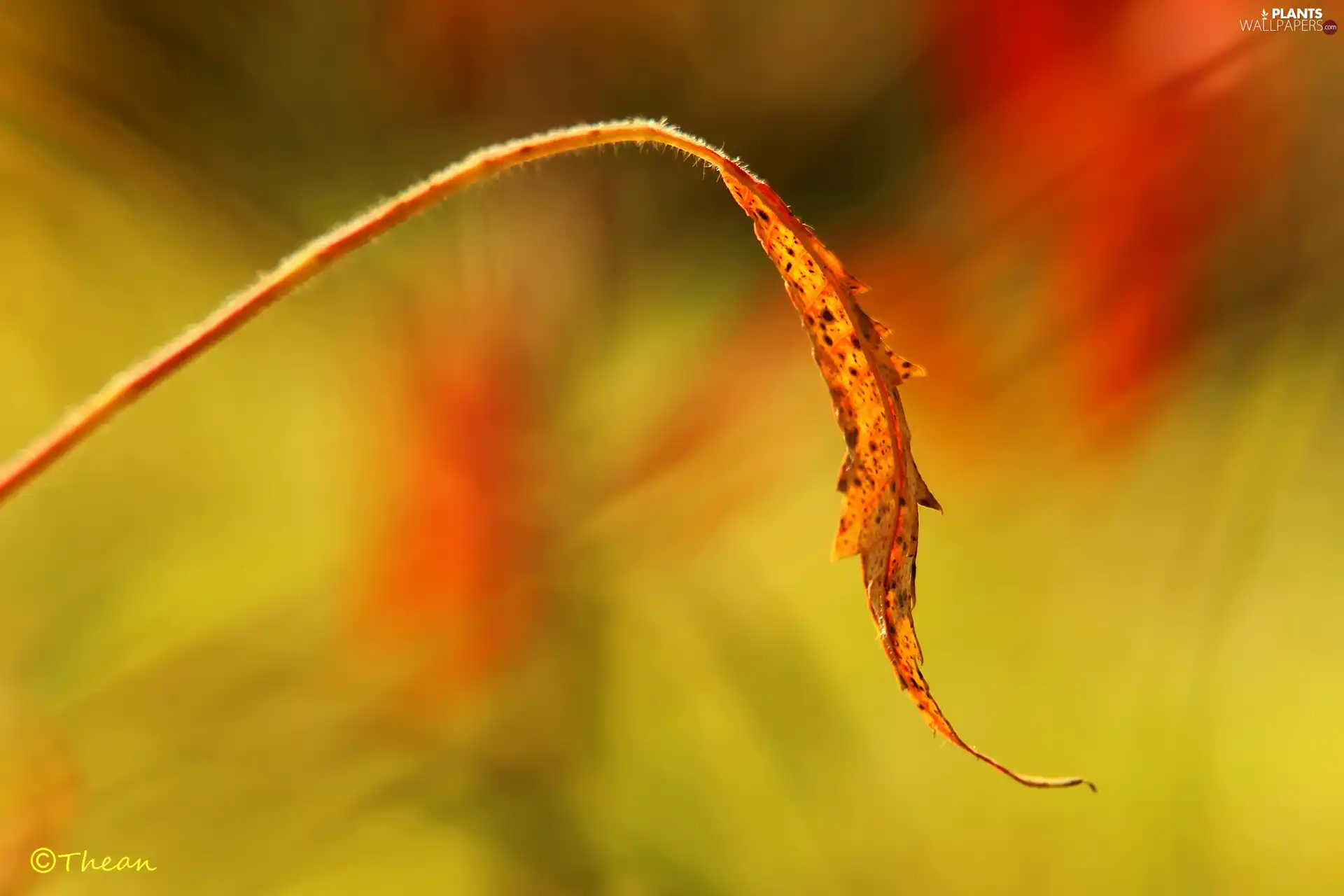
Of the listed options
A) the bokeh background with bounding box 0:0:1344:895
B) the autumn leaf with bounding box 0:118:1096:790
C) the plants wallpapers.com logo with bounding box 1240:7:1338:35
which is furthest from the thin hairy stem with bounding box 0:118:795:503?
the plants wallpapers.com logo with bounding box 1240:7:1338:35

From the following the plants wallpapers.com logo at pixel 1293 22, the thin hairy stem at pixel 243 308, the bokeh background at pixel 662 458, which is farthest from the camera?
the plants wallpapers.com logo at pixel 1293 22

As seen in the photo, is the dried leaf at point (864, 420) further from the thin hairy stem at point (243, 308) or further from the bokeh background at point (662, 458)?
the bokeh background at point (662, 458)

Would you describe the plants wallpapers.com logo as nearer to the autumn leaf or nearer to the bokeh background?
the bokeh background

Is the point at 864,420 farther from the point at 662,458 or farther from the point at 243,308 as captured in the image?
the point at 662,458

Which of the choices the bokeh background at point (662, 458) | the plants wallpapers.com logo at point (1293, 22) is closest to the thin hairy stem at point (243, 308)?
the bokeh background at point (662, 458)

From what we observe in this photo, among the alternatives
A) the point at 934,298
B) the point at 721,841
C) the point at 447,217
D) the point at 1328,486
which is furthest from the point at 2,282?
the point at 1328,486

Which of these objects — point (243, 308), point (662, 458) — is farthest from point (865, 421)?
point (662, 458)
